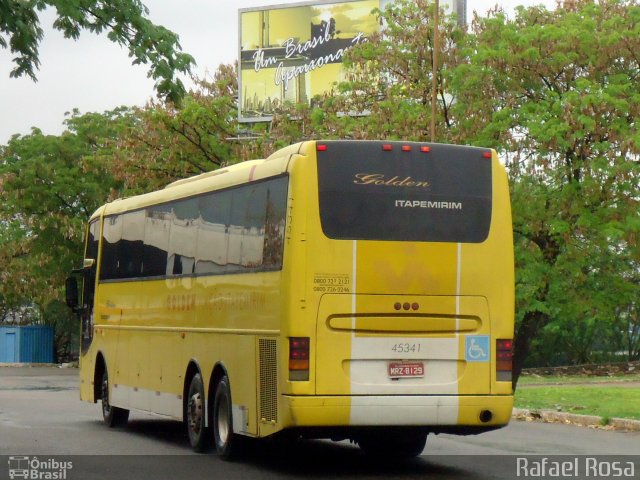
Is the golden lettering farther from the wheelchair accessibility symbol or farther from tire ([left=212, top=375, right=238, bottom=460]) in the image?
tire ([left=212, top=375, right=238, bottom=460])

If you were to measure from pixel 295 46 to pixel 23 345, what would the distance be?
17.5 meters

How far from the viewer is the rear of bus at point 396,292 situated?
13.4m

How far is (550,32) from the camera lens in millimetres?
33969

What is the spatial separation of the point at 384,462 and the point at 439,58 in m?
24.9

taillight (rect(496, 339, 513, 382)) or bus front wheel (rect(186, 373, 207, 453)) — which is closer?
taillight (rect(496, 339, 513, 382))

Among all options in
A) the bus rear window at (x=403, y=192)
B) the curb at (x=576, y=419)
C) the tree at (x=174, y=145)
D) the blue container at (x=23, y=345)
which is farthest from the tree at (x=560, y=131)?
the blue container at (x=23, y=345)

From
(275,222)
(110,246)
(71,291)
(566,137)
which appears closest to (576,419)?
(110,246)

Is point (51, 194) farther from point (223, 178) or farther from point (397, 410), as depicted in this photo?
point (397, 410)

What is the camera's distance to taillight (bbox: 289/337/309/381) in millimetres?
13289

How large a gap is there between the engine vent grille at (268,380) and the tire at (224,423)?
1.06 metres

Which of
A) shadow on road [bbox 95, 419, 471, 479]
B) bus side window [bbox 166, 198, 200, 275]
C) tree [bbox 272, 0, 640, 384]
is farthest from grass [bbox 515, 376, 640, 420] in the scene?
bus side window [bbox 166, 198, 200, 275]

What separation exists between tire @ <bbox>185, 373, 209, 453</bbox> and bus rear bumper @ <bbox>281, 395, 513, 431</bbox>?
2.86m

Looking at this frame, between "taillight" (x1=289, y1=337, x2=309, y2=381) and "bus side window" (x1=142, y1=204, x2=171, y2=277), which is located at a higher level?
"bus side window" (x1=142, y1=204, x2=171, y2=277)

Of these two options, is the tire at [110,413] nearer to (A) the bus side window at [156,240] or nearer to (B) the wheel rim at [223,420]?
(A) the bus side window at [156,240]
